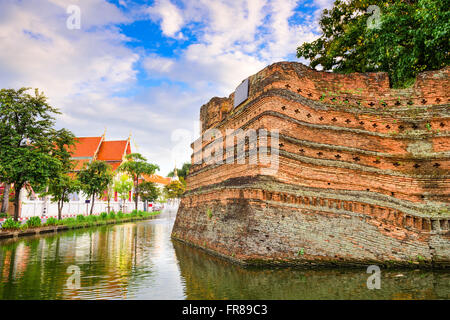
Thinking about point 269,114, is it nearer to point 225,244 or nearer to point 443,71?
point 225,244

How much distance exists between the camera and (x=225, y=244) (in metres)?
11.3

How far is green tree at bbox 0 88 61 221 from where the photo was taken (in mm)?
19641

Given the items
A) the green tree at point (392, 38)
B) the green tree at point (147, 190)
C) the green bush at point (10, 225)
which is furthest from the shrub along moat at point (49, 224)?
the green tree at point (392, 38)

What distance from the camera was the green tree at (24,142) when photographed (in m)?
19.6

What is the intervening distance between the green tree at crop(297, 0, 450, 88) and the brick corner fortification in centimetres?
204

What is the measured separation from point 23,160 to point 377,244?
20.2m

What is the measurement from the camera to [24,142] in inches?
859

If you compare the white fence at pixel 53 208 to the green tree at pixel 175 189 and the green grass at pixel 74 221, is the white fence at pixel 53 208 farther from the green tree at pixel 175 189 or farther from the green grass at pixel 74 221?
the green tree at pixel 175 189

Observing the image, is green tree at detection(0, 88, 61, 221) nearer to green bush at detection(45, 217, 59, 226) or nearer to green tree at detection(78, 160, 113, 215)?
green bush at detection(45, 217, 59, 226)

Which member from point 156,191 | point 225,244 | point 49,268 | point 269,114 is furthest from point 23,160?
point 156,191

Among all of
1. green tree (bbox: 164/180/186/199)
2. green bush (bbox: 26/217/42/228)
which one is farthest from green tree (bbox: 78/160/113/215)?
green tree (bbox: 164/180/186/199)

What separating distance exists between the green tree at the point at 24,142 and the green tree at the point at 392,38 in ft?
63.5
